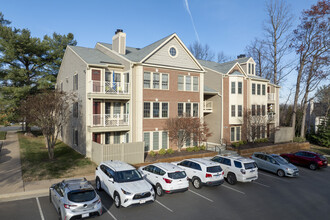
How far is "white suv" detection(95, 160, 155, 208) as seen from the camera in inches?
407

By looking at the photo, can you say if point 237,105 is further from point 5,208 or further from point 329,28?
point 5,208

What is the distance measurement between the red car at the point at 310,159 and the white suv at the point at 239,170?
28.4ft

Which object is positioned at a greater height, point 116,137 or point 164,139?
point 116,137

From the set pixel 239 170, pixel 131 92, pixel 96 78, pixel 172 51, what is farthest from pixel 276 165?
pixel 96 78

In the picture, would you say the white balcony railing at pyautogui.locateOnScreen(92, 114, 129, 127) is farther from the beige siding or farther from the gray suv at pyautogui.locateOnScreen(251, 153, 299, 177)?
the gray suv at pyautogui.locateOnScreen(251, 153, 299, 177)

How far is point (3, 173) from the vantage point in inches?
618

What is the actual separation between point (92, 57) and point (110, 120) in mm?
7033

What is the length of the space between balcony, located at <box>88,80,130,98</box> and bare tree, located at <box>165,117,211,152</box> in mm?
5202

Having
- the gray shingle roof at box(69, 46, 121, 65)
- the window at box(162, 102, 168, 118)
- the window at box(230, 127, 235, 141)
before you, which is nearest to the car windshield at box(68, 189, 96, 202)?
the window at box(162, 102, 168, 118)

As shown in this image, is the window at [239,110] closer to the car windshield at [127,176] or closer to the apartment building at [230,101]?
the apartment building at [230,101]

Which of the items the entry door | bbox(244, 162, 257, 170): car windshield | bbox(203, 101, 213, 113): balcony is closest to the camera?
bbox(244, 162, 257, 170): car windshield

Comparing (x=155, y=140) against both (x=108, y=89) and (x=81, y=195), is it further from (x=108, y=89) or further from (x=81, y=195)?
(x=81, y=195)

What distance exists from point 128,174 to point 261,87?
2582 cm

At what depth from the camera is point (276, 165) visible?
17.6m
